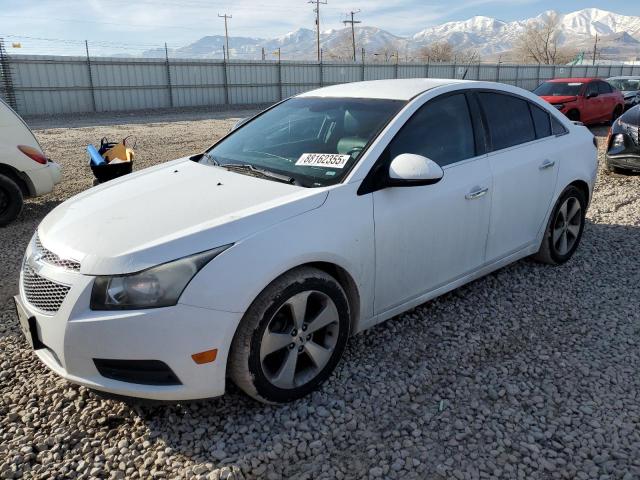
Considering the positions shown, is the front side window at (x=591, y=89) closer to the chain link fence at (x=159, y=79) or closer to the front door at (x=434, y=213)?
the chain link fence at (x=159, y=79)

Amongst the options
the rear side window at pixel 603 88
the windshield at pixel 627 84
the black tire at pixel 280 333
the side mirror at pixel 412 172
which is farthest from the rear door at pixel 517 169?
the windshield at pixel 627 84

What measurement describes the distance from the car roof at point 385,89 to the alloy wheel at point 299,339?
156 centimetres

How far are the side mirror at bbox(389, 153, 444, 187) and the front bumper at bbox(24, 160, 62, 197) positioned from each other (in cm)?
518

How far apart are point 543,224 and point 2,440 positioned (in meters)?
4.01

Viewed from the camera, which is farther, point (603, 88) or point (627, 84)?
point (627, 84)

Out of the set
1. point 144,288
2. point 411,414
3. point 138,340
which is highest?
point 144,288

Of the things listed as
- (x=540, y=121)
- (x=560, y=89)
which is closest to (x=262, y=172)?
(x=540, y=121)

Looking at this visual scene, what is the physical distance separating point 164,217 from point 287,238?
26.0 inches

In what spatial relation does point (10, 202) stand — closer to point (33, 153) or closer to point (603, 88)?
point (33, 153)

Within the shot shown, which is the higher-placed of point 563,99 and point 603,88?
point 603,88

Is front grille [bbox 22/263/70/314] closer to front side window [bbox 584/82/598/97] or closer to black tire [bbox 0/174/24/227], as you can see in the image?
black tire [bbox 0/174/24/227]

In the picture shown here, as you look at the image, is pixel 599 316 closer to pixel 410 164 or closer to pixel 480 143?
pixel 480 143

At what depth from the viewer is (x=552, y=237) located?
4.59 meters

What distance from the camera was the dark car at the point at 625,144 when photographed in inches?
326
